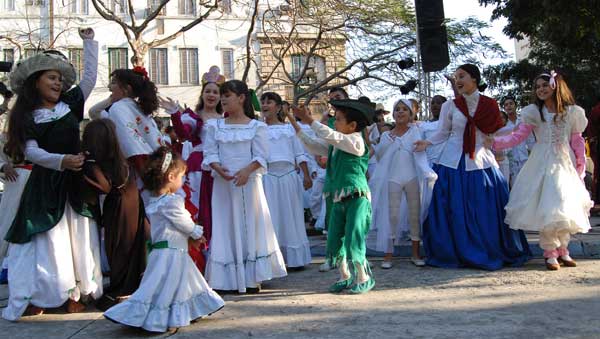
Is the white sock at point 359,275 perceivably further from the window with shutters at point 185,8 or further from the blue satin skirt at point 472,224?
the window with shutters at point 185,8

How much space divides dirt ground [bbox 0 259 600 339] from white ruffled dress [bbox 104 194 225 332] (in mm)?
120

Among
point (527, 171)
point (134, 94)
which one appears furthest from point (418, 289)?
point (134, 94)

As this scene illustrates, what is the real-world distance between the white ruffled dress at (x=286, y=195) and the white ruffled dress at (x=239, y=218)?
38.3 inches

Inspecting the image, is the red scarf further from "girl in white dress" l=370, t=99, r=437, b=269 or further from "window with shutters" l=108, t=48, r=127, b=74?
"window with shutters" l=108, t=48, r=127, b=74

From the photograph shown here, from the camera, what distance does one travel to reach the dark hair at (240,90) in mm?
5535

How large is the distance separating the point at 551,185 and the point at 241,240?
9.61 ft

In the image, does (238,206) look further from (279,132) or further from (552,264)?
(552,264)

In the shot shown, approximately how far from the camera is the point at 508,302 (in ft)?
15.2

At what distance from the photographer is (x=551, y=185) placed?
5816mm

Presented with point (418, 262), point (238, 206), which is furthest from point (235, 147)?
point (418, 262)

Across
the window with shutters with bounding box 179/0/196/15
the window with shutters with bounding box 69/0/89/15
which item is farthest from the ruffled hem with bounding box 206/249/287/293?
the window with shutters with bounding box 179/0/196/15

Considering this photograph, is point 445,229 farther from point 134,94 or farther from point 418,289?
point 134,94

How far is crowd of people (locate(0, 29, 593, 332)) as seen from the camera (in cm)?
460

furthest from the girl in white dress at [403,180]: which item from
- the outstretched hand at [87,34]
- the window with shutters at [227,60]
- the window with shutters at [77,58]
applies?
the window with shutters at [227,60]
